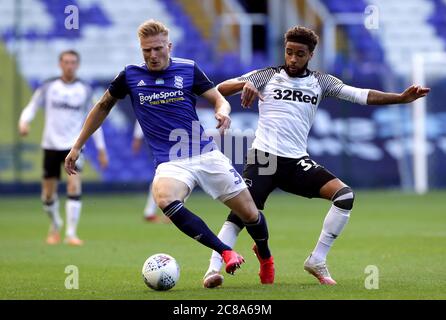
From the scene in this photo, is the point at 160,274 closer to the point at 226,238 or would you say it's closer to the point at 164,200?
the point at 164,200

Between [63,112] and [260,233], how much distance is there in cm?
667

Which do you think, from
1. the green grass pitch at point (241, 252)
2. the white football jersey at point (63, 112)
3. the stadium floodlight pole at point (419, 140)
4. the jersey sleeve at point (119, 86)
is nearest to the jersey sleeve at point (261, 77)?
the jersey sleeve at point (119, 86)

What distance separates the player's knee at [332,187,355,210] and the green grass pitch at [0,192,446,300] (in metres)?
0.68

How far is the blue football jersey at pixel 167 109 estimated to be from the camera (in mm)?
8477

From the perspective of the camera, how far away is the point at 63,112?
14766mm

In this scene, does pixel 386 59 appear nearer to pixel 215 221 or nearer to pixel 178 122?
pixel 215 221

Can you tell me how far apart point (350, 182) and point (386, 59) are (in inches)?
147

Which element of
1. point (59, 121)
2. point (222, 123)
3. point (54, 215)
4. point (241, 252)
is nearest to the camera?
point (222, 123)

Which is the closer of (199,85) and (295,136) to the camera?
(199,85)

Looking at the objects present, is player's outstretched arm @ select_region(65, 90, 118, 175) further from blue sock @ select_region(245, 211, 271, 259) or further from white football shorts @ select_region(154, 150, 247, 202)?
blue sock @ select_region(245, 211, 271, 259)

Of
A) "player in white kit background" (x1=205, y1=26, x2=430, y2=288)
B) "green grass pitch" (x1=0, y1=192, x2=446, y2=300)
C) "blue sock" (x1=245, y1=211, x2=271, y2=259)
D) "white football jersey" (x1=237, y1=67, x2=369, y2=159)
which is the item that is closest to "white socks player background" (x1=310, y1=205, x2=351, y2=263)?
"player in white kit background" (x1=205, y1=26, x2=430, y2=288)

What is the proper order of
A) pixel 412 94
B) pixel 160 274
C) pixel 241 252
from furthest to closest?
pixel 241 252
pixel 412 94
pixel 160 274

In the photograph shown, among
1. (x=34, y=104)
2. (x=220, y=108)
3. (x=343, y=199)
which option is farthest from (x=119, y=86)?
(x=34, y=104)

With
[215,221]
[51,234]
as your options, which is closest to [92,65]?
[215,221]
